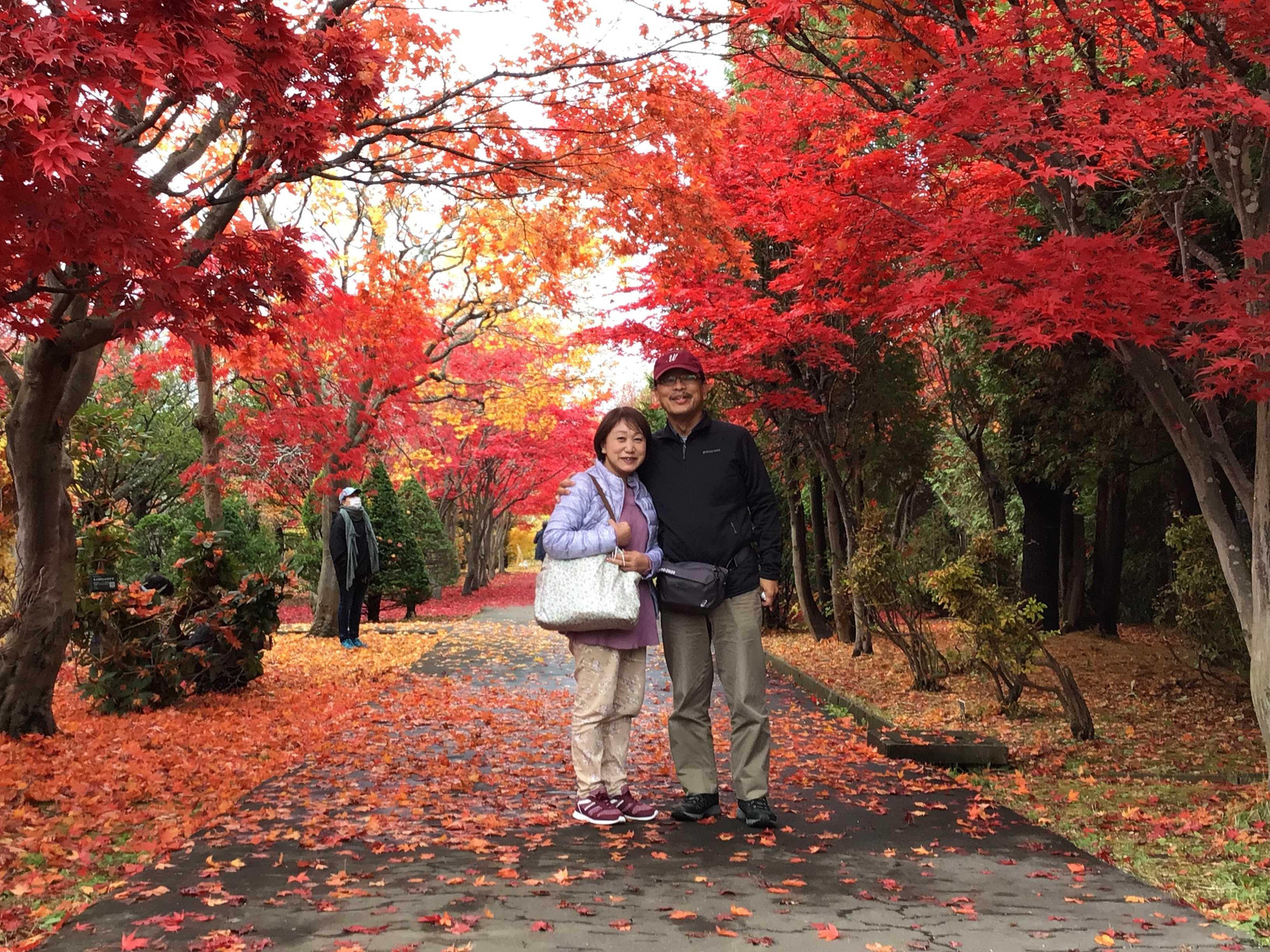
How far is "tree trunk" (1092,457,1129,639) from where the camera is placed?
52.9ft

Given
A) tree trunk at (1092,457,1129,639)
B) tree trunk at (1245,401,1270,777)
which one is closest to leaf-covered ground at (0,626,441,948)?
tree trunk at (1245,401,1270,777)

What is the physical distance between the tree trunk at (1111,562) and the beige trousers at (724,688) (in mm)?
12127

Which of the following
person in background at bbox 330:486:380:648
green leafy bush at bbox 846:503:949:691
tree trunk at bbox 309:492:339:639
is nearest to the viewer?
green leafy bush at bbox 846:503:949:691

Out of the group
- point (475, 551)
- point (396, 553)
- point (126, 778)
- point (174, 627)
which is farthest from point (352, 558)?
point (475, 551)

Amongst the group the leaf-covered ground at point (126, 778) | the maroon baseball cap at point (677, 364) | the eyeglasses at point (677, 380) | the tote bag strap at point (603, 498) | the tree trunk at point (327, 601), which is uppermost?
the maroon baseball cap at point (677, 364)

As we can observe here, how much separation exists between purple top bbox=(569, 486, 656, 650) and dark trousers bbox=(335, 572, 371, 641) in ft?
33.7

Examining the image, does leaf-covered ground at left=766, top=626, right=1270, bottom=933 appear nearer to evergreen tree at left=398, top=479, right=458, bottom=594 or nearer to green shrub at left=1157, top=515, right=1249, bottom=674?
green shrub at left=1157, top=515, right=1249, bottom=674

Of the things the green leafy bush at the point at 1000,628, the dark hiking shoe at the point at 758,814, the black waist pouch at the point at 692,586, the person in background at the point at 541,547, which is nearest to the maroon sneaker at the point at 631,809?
the dark hiking shoe at the point at 758,814

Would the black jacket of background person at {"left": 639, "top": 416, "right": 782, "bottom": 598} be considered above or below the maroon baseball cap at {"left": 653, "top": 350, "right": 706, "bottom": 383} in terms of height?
below

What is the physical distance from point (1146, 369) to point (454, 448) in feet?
85.5

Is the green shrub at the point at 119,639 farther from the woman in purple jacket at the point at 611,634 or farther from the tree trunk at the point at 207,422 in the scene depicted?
the woman in purple jacket at the point at 611,634

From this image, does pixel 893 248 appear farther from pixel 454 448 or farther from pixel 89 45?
pixel 454 448

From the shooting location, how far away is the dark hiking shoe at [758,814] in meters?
5.13

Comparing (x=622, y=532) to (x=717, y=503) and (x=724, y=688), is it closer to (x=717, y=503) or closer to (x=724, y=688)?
(x=717, y=503)
